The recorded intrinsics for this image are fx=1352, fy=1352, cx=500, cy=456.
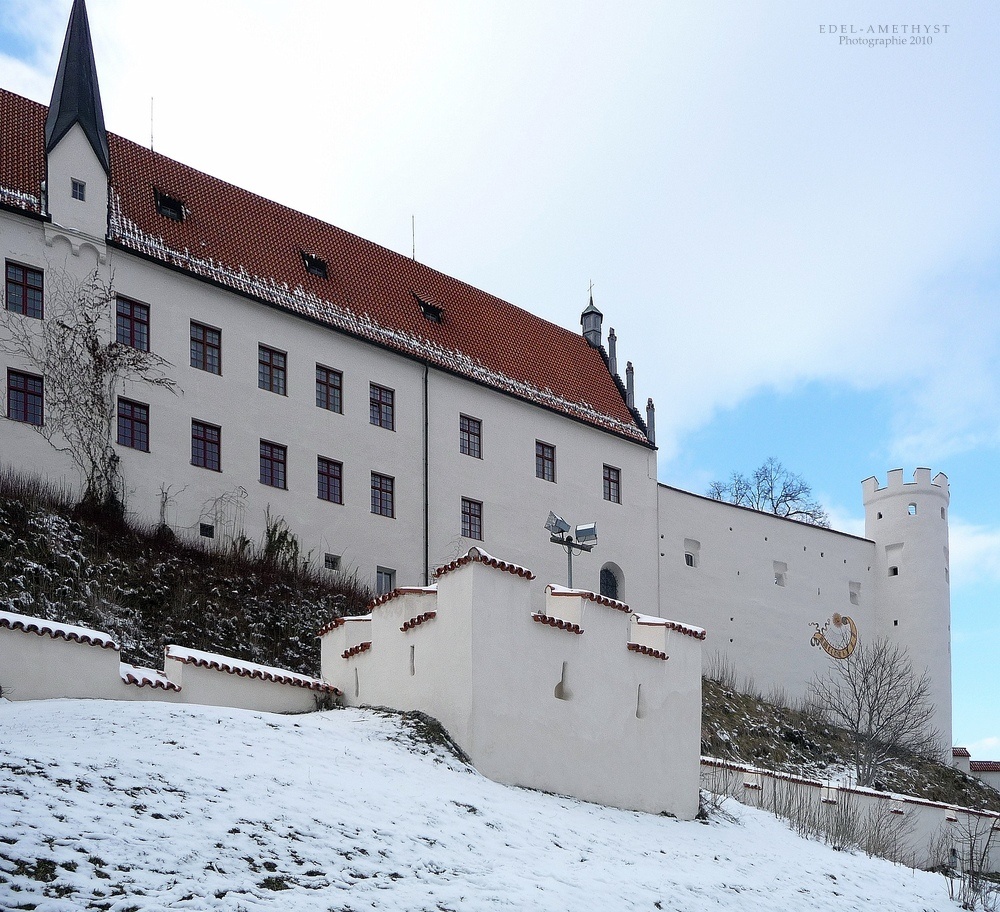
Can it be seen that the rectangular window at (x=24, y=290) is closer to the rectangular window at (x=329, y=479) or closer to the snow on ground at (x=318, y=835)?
the rectangular window at (x=329, y=479)

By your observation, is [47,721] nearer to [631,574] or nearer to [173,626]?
[173,626]

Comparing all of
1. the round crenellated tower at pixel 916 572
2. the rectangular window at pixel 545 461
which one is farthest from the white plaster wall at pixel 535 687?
the round crenellated tower at pixel 916 572

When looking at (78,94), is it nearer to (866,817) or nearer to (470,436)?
(470,436)

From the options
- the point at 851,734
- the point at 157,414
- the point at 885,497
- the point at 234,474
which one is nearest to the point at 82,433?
the point at 157,414

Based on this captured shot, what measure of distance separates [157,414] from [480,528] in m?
10.5

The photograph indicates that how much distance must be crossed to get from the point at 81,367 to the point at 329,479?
715 centimetres

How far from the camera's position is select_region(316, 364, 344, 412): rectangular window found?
1366 inches

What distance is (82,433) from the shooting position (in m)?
29.3

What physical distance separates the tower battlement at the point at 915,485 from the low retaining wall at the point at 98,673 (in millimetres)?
36399

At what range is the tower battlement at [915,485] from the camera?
49250 mm

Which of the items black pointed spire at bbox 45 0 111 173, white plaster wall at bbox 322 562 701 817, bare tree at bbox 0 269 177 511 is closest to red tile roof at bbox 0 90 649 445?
black pointed spire at bbox 45 0 111 173

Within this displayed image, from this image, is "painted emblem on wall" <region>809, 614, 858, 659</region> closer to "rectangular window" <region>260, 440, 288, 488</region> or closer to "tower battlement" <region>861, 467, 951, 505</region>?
"tower battlement" <region>861, 467, 951, 505</region>

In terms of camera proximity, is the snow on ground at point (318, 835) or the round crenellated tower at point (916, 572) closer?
the snow on ground at point (318, 835)

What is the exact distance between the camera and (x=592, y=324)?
47.7 m
